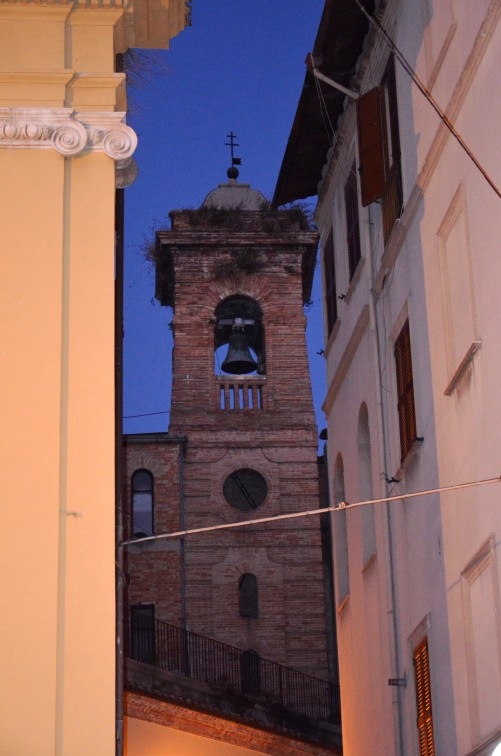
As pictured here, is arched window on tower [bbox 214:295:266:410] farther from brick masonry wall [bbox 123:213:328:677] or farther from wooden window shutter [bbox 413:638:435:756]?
wooden window shutter [bbox 413:638:435:756]

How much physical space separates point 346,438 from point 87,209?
895 centimetres

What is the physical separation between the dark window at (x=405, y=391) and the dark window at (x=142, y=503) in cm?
1986

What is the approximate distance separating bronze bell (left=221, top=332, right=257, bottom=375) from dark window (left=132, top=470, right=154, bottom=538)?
10.9 feet

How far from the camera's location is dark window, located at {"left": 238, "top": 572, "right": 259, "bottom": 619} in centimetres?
3272

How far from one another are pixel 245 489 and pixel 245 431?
Result: 135 cm

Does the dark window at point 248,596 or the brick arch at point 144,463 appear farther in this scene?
the brick arch at point 144,463

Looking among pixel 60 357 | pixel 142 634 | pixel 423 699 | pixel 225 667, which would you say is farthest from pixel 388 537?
pixel 142 634

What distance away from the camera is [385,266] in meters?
14.5

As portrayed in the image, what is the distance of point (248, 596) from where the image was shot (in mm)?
33031

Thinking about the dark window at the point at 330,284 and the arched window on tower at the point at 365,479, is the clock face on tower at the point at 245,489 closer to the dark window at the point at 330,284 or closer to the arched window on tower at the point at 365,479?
the dark window at the point at 330,284

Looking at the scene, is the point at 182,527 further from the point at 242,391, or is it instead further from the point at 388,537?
the point at 388,537

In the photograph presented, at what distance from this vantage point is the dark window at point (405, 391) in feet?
44.2

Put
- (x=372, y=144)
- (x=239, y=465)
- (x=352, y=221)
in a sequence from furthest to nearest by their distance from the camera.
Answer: (x=239, y=465) → (x=352, y=221) → (x=372, y=144)

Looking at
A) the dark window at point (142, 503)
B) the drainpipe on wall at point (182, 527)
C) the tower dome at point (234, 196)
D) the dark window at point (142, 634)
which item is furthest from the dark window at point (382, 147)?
the tower dome at point (234, 196)
